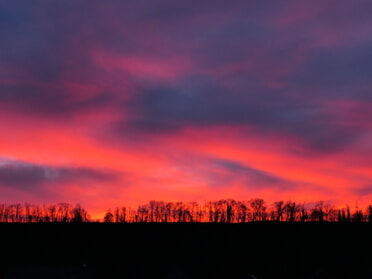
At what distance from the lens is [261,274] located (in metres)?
31.1

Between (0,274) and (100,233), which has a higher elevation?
(100,233)

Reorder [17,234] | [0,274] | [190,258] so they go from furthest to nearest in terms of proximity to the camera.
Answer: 1. [17,234]
2. [190,258]
3. [0,274]

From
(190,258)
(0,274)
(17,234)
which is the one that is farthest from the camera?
(17,234)

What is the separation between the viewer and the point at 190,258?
32.4 meters

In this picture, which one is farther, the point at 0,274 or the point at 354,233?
the point at 354,233

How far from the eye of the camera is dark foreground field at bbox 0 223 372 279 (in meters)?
31.0

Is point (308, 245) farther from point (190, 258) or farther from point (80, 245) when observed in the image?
point (80, 245)

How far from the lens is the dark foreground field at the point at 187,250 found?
1220 inches

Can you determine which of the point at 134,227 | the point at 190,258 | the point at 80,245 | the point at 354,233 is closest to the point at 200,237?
the point at 190,258

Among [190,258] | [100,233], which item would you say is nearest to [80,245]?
[100,233]

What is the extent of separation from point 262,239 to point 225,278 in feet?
14.7

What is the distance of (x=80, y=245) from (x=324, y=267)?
48.0 ft

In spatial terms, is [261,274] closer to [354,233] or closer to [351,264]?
[351,264]

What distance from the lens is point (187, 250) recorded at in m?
33.2
